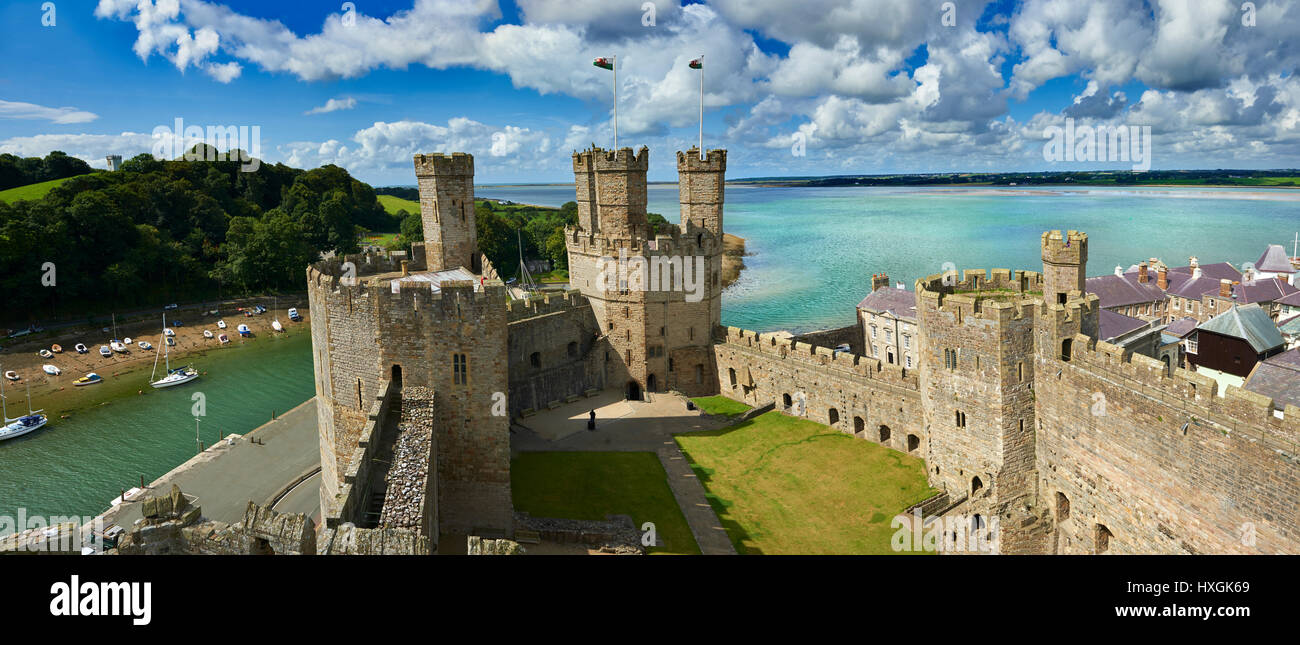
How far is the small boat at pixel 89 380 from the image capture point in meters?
40.9

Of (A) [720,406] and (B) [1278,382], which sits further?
(A) [720,406]

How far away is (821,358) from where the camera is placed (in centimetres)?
2681

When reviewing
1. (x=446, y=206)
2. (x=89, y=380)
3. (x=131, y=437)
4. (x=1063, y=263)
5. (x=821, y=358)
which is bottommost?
(x=131, y=437)

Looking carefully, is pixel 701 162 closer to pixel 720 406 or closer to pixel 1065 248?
pixel 720 406

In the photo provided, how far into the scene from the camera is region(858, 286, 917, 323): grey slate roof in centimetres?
3738

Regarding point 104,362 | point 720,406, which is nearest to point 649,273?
point 720,406

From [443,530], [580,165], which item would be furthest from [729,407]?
[443,530]

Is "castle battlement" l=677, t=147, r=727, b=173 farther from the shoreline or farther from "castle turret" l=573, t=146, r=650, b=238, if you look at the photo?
the shoreline

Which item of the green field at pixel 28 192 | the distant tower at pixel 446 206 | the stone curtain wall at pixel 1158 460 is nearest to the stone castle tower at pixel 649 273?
the distant tower at pixel 446 206

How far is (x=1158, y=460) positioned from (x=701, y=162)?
2038cm

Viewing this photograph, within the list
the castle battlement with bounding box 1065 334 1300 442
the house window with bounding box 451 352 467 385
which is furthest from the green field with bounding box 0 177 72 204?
the castle battlement with bounding box 1065 334 1300 442

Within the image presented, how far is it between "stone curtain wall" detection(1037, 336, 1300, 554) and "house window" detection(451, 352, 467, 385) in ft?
47.3
